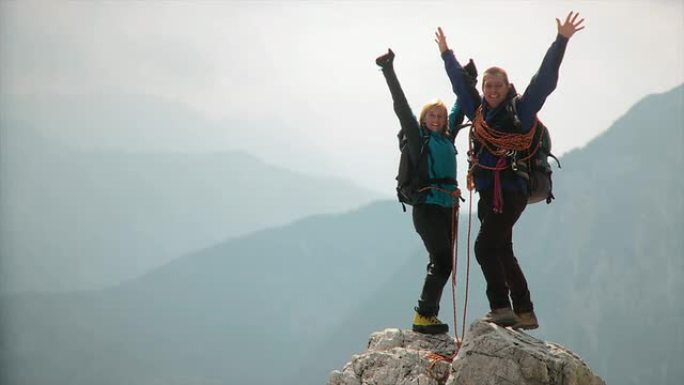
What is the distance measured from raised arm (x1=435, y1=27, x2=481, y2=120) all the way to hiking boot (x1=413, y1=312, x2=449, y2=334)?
3.07m

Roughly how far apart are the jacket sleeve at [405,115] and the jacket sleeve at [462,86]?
2.43 ft

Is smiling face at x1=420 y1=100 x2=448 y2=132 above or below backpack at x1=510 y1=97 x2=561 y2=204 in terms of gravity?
above

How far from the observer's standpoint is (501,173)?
962 centimetres

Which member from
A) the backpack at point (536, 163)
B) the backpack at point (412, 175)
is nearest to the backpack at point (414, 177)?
the backpack at point (412, 175)

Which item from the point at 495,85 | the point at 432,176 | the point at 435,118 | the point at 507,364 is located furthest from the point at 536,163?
the point at 507,364

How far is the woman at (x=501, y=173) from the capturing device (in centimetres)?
944

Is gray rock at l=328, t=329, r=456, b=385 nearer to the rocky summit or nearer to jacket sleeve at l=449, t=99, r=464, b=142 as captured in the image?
the rocky summit

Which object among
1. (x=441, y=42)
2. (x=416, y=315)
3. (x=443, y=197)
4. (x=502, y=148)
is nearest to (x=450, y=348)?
(x=416, y=315)

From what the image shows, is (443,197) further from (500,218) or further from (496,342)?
(496,342)

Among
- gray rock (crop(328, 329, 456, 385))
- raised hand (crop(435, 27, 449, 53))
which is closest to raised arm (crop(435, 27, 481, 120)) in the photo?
raised hand (crop(435, 27, 449, 53))

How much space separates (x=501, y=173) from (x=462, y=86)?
54.6 inches

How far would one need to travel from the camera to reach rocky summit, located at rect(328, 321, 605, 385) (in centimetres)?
894

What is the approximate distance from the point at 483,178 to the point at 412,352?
8.71 ft

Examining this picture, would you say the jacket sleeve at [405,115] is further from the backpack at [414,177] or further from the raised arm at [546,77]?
the raised arm at [546,77]
